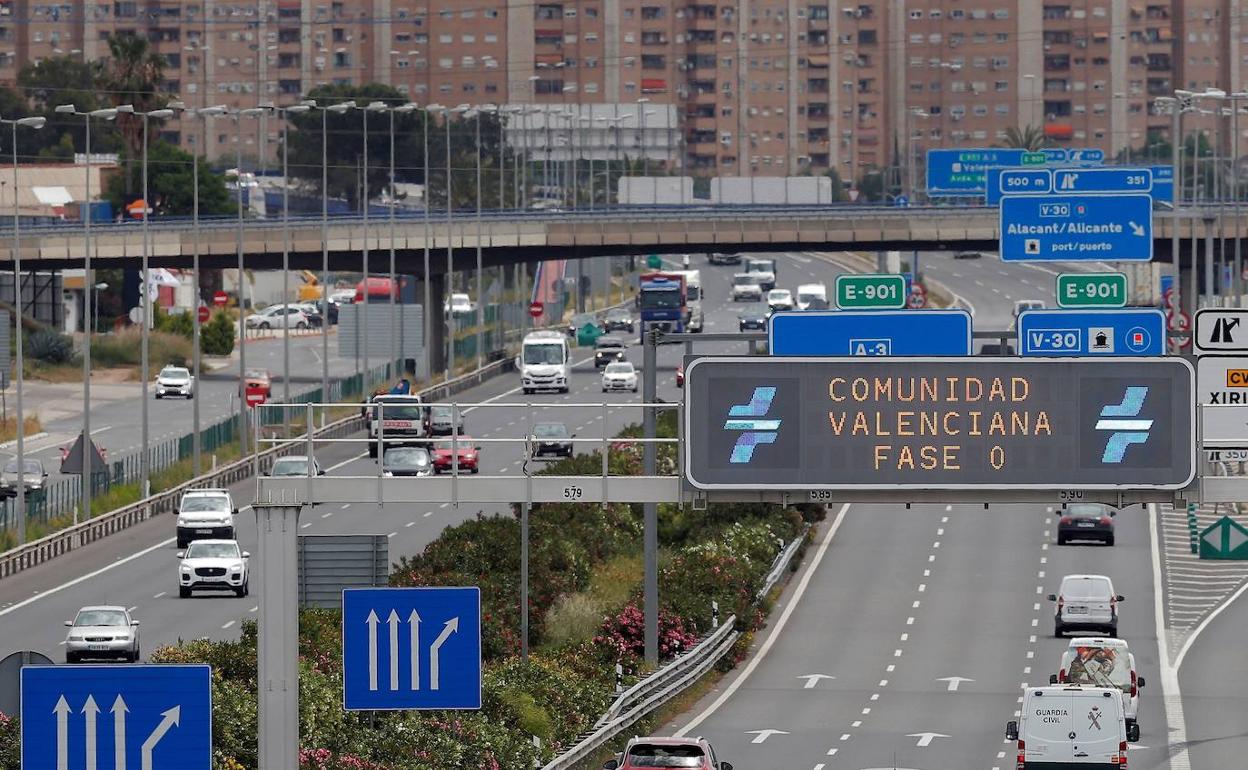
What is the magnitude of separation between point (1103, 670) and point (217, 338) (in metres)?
106

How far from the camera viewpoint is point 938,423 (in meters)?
27.2

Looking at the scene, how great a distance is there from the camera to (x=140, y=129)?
178 metres

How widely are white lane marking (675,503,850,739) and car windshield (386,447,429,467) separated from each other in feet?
40.4

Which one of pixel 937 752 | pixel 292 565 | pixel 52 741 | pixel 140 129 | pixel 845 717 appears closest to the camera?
pixel 52 741

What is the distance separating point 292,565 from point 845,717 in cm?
2425

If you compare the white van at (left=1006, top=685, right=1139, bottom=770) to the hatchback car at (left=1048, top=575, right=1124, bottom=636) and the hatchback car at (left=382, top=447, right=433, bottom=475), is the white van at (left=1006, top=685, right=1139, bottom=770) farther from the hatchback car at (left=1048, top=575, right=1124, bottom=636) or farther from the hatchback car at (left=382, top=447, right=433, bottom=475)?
the hatchback car at (left=382, top=447, right=433, bottom=475)

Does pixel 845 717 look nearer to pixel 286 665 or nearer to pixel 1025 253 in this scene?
pixel 1025 253

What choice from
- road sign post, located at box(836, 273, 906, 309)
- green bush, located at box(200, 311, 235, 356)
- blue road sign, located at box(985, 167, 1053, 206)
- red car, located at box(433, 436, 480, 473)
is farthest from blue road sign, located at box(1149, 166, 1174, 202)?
road sign post, located at box(836, 273, 906, 309)

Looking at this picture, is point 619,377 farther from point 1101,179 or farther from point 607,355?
point 1101,179

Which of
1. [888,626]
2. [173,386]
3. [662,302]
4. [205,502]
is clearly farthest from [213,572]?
[662,302]

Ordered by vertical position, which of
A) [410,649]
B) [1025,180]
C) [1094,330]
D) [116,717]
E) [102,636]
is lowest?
[102,636]

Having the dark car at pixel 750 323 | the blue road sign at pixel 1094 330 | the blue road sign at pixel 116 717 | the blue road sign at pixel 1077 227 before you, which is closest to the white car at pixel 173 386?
the dark car at pixel 750 323

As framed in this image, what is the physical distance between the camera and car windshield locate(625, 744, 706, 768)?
34.5 meters

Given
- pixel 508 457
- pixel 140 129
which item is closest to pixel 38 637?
pixel 508 457
